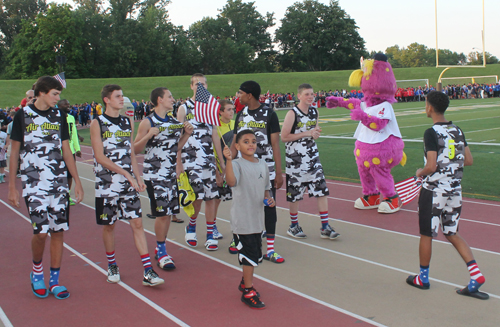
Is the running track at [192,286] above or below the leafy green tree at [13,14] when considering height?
A: below

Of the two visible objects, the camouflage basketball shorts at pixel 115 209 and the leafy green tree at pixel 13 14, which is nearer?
the camouflage basketball shorts at pixel 115 209

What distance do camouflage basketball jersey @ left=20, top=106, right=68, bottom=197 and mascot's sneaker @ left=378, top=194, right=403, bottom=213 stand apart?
16.7ft

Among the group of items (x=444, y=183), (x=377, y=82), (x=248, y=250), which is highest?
(x=377, y=82)

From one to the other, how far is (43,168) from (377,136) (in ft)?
17.6

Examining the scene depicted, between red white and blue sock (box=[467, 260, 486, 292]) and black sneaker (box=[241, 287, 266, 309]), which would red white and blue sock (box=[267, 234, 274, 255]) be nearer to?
black sneaker (box=[241, 287, 266, 309])

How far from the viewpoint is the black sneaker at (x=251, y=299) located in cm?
419

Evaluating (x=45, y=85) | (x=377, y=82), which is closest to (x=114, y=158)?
(x=45, y=85)

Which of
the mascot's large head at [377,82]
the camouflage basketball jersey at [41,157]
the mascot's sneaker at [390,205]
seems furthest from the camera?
the mascot's large head at [377,82]

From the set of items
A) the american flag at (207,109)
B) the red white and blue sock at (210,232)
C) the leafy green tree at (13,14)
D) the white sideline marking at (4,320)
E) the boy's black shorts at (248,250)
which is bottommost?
the white sideline marking at (4,320)

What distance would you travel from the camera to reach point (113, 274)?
4.95 meters

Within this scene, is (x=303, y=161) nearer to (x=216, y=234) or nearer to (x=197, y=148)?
(x=197, y=148)

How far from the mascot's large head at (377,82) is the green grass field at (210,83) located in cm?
4254

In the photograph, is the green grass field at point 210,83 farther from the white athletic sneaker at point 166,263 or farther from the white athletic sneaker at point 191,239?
the white athletic sneaker at point 166,263

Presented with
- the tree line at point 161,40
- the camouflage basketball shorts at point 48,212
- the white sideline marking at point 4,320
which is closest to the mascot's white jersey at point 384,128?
the camouflage basketball shorts at point 48,212
